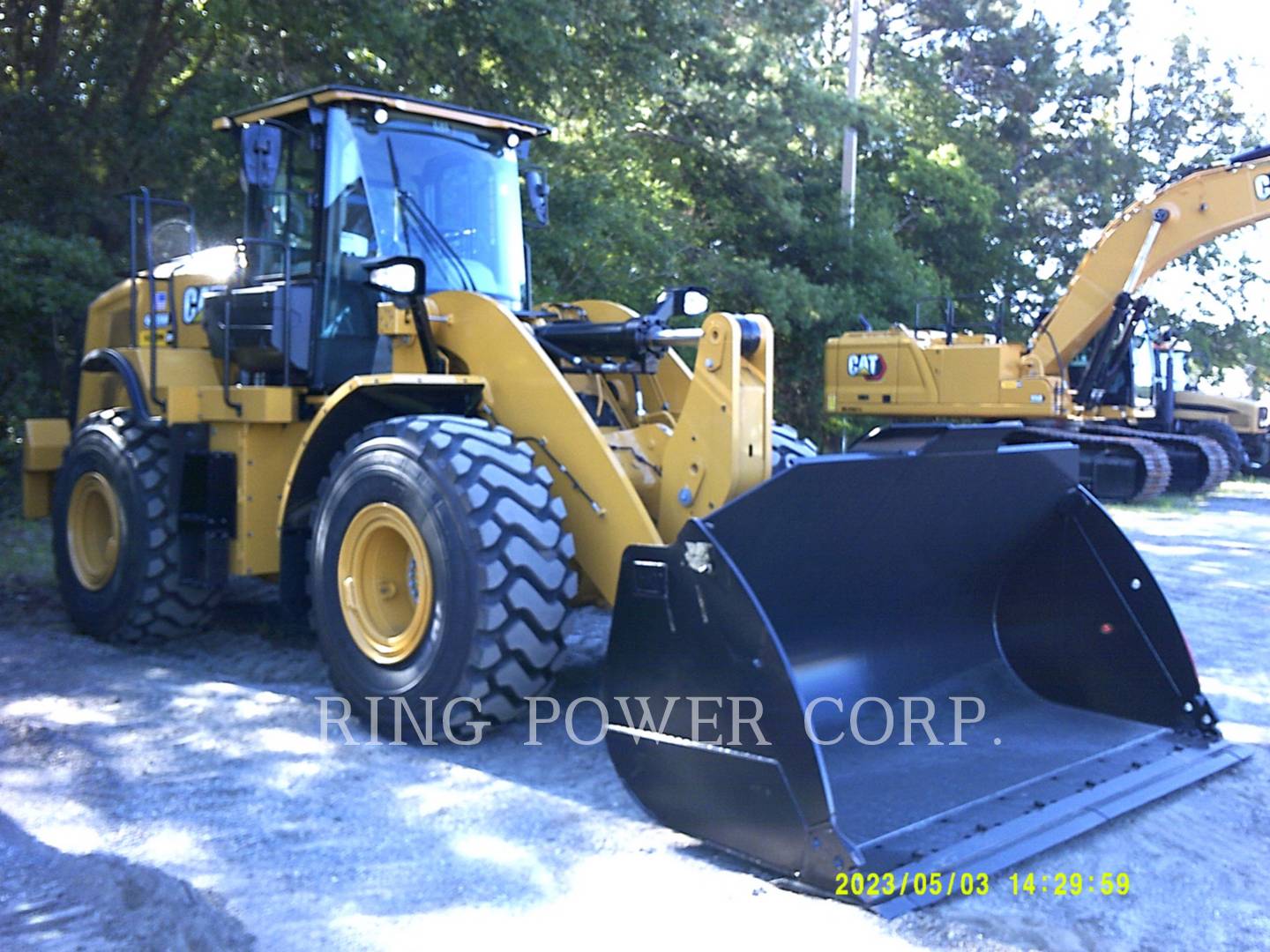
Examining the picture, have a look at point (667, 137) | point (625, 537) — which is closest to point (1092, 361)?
point (667, 137)

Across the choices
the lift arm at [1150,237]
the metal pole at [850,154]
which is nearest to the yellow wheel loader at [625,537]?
the lift arm at [1150,237]

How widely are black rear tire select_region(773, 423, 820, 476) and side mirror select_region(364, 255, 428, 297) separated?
1.71 metres

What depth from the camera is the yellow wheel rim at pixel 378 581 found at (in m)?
5.27

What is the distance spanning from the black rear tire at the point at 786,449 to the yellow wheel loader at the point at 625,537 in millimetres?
52

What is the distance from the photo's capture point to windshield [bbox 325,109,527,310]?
6293mm

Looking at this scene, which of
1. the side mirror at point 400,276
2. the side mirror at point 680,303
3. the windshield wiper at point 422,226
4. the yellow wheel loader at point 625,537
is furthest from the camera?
the windshield wiper at point 422,226

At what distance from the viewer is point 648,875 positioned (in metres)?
3.83

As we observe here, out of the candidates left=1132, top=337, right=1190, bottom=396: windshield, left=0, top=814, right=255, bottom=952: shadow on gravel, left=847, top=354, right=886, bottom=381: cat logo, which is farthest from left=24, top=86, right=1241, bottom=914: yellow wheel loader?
left=1132, top=337, right=1190, bottom=396: windshield

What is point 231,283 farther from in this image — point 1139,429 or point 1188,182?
point 1139,429

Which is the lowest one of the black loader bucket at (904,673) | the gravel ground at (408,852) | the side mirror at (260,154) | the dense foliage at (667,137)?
the gravel ground at (408,852)

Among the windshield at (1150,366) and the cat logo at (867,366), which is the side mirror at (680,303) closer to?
the cat logo at (867,366)

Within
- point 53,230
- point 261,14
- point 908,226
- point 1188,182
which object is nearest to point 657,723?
point 261,14

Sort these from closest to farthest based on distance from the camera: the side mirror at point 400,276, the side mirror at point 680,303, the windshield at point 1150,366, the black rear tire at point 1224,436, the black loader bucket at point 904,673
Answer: the black loader bucket at point 904,673 → the side mirror at point 680,303 → the side mirror at point 400,276 → the windshield at point 1150,366 → the black rear tire at point 1224,436

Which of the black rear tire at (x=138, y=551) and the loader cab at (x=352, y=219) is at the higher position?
the loader cab at (x=352, y=219)
